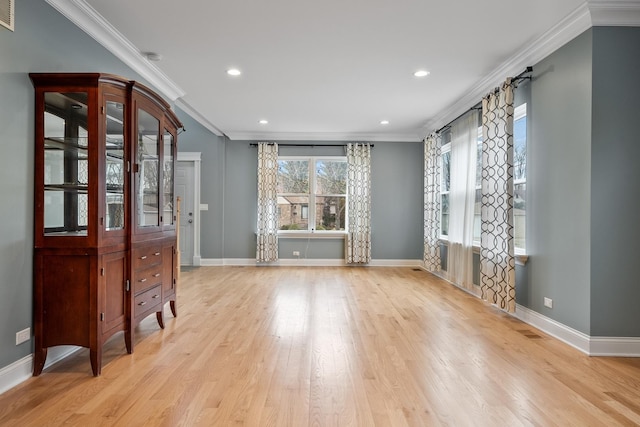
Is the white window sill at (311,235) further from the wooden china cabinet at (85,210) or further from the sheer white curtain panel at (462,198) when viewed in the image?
the wooden china cabinet at (85,210)

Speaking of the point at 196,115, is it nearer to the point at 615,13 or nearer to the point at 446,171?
the point at 446,171

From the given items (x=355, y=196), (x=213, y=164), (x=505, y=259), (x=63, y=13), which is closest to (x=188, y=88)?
(x=63, y=13)

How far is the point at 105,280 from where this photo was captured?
2436mm

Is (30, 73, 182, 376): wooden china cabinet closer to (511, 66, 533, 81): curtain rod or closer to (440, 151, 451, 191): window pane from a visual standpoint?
(511, 66, 533, 81): curtain rod

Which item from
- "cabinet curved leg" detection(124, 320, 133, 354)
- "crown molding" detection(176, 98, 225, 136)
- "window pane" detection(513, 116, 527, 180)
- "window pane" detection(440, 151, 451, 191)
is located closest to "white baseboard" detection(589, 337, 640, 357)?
"window pane" detection(513, 116, 527, 180)

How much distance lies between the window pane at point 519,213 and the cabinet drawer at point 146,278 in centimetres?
365

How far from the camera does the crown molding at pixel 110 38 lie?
2.61 meters

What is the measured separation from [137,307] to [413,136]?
580 centimetres

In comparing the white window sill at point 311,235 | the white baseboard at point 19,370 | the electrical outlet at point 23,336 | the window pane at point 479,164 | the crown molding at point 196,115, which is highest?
the crown molding at point 196,115

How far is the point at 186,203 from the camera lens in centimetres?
702

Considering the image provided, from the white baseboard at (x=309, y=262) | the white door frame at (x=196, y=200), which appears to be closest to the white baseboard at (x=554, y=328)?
the white baseboard at (x=309, y=262)

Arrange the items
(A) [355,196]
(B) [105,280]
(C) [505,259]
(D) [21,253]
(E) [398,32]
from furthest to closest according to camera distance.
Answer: (A) [355,196] < (C) [505,259] < (E) [398,32] < (B) [105,280] < (D) [21,253]

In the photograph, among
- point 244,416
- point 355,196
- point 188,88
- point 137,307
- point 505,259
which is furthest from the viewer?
point 355,196

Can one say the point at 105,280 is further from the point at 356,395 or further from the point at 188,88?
the point at 188,88
